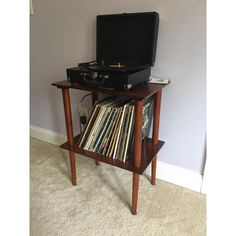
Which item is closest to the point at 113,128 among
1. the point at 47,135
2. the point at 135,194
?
the point at 135,194

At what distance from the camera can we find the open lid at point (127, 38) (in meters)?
1.11

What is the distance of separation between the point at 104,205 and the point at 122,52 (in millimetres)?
916

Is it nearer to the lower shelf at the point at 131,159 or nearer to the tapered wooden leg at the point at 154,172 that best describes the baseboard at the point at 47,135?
the lower shelf at the point at 131,159

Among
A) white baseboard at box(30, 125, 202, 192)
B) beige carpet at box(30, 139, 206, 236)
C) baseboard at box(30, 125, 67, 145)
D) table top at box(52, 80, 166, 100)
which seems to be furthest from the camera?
baseboard at box(30, 125, 67, 145)

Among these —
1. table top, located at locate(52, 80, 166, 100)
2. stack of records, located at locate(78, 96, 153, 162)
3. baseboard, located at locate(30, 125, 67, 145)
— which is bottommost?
baseboard, located at locate(30, 125, 67, 145)

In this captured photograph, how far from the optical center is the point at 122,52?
121 centimetres

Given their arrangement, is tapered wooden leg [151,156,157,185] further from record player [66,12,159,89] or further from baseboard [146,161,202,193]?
record player [66,12,159,89]

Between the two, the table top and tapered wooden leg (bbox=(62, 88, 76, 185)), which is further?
tapered wooden leg (bbox=(62, 88, 76, 185))

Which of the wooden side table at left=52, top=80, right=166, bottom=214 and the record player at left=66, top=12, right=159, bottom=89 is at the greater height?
the record player at left=66, top=12, right=159, bottom=89

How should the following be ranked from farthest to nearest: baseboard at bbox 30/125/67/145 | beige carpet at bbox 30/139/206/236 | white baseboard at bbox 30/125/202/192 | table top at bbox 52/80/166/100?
1. baseboard at bbox 30/125/67/145
2. white baseboard at bbox 30/125/202/192
3. beige carpet at bbox 30/139/206/236
4. table top at bbox 52/80/166/100

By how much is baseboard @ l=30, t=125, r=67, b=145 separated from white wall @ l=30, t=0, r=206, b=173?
15cm

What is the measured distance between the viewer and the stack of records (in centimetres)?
111

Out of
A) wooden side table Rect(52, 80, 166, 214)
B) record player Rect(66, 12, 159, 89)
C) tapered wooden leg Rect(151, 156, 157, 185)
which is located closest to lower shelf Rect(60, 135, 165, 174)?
wooden side table Rect(52, 80, 166, 214)
